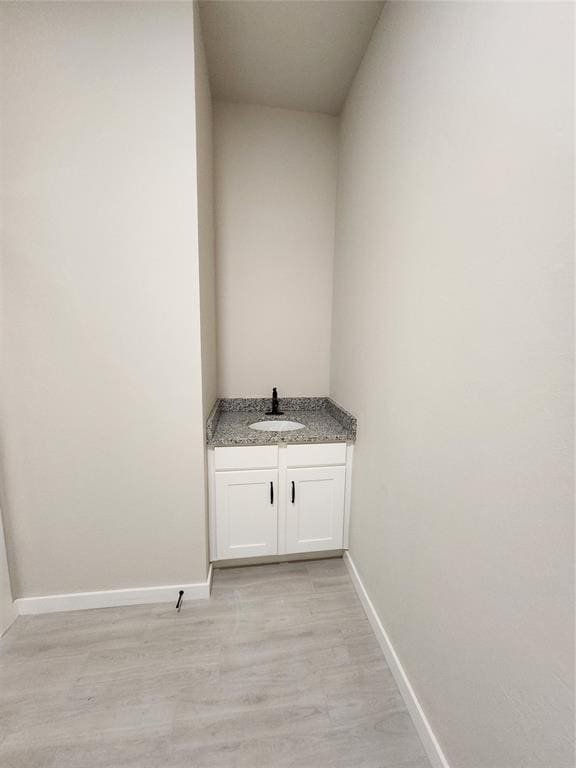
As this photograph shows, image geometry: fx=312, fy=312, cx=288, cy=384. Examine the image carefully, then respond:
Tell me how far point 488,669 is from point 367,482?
2.77ft

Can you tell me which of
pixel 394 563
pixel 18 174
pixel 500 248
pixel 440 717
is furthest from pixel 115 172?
pixel 440 717

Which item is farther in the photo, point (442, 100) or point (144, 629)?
point (144, 629)

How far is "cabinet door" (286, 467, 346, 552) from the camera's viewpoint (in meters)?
1.77

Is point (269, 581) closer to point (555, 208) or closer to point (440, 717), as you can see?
point (440, 717)

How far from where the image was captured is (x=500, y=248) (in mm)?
732

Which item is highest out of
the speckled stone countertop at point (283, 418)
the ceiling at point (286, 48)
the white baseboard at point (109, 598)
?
the ceiling at point (286, 48)

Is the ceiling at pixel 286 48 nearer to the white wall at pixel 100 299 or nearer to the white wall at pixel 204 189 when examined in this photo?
the white wall at pixel 204 189

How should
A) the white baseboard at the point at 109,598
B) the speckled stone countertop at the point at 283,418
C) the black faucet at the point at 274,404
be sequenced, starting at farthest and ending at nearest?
the black faucet at the point at 274,404, the speckled stone countertop at the point at 283,418, the white baseboard at the point at 109,598

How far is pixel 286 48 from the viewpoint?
1.58 meters

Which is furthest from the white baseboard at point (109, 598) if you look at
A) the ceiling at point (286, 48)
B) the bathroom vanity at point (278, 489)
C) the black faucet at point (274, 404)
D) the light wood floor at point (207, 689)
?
the ceiling at point (286, 48)

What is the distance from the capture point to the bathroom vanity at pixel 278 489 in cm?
170

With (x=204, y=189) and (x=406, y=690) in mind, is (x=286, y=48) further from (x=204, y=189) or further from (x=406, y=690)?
(x=406, y=690)

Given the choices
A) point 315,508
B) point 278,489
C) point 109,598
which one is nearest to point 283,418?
point 278,489

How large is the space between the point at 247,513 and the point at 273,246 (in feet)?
5.62
